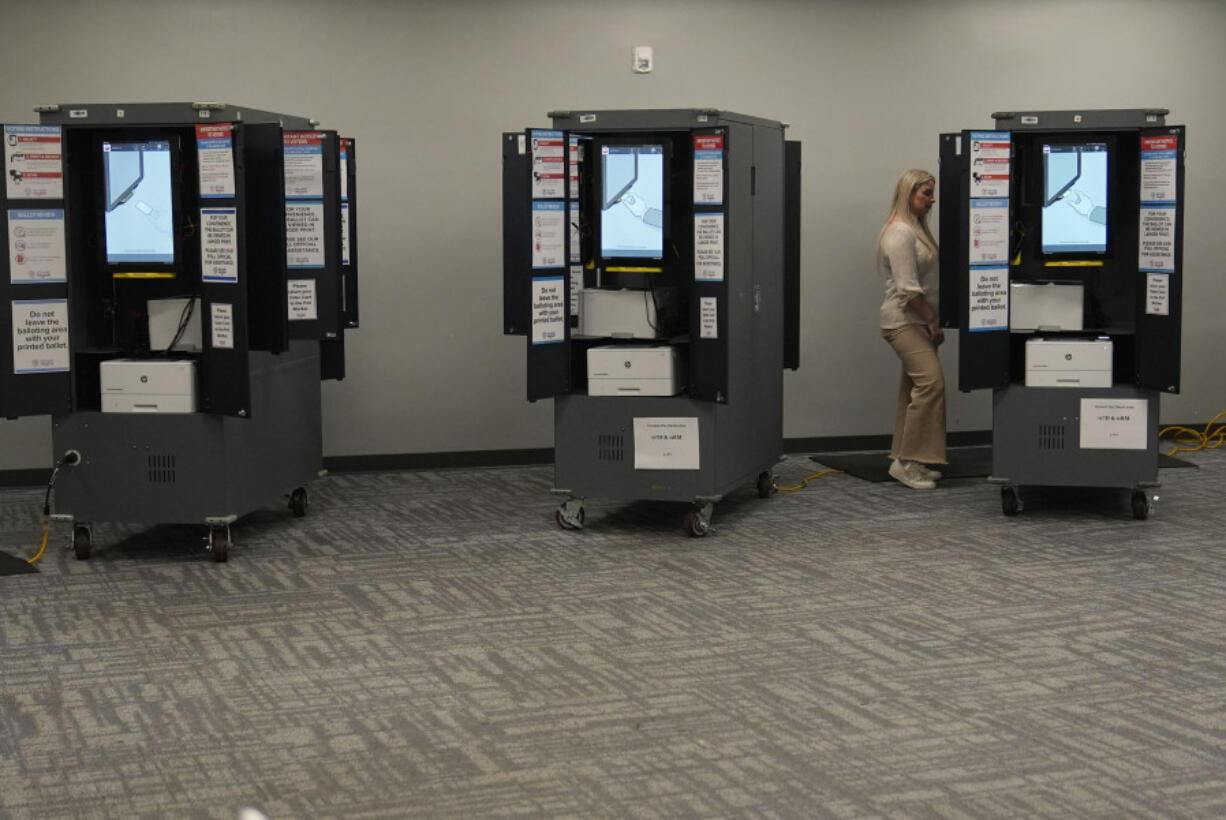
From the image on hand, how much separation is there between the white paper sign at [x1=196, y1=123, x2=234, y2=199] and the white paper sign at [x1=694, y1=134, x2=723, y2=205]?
70.8 inches

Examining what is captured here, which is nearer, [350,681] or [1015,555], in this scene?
[350,681]

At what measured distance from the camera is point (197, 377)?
583 centimetres

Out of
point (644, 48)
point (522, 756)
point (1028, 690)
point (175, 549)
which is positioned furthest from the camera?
point (644, 48)

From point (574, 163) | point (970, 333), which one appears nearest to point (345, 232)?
point (574, 163)

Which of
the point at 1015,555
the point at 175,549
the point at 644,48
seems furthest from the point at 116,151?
the point at 1015,555

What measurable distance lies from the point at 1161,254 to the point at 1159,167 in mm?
356

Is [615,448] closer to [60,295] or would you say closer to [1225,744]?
[60,295]

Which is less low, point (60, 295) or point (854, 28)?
point (854, 28)

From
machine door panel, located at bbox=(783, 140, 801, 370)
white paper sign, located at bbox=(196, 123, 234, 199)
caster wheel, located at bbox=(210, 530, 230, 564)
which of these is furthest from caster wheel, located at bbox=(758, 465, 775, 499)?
white paper sign, located at bbox=(196, 123, 234, 199)

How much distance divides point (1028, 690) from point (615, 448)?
2415 millimetres

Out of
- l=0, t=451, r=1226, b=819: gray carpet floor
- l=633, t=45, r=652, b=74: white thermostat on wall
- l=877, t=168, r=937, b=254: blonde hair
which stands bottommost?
l=0, t=451, r=1226, b=819: gray carpet floor

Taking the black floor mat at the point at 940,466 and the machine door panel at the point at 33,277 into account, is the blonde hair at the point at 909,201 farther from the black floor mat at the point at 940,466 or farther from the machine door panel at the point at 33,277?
the machine door panel at the point at 33,277

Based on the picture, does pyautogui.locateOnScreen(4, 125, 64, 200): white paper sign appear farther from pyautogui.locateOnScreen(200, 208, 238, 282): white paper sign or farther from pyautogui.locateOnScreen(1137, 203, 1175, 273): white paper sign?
pyautogui.locateOnScreen(1137, 203, 1175, 273): white paper sign

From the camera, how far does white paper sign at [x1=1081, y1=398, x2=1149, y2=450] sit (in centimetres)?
638
